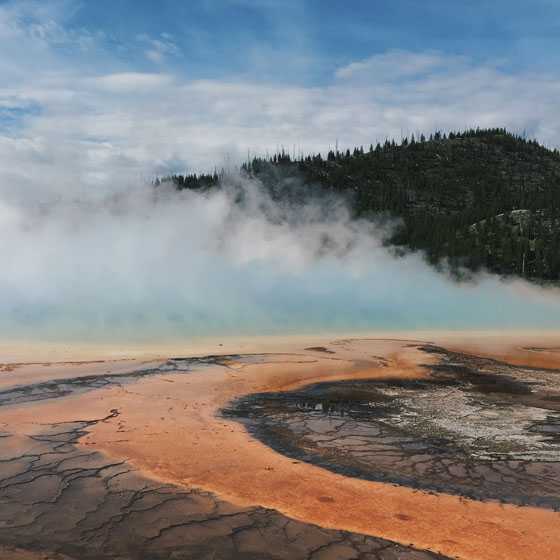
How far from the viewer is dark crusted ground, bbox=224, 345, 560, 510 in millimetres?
7328

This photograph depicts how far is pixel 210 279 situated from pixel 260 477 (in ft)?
109

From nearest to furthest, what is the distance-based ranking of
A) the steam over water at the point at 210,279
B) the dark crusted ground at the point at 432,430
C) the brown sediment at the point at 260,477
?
1. the brown sediment at the point at 260,477
2. the dark crusted ground at the point at 432,430
3. the steam over water at the point at 210,279

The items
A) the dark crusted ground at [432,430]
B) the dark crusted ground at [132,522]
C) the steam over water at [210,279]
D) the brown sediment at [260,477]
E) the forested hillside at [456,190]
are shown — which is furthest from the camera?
the forested hillside at [456,190]

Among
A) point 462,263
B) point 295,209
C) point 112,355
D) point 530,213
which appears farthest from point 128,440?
point 295,209

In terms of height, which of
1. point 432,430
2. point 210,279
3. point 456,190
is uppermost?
point 456,190

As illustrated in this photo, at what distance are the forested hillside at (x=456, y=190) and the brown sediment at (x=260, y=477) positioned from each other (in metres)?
45.4

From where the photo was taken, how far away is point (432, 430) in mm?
9430

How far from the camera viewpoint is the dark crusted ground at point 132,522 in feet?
18.1

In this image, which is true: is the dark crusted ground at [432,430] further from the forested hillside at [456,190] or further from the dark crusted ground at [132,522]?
the forested hillside at [456,190]

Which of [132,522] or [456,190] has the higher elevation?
[456,190]

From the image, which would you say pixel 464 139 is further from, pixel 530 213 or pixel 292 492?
pixel 292 492

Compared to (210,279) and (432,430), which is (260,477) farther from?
(210,279)

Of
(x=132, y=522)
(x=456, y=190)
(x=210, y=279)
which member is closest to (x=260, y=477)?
(x=132, y=522)

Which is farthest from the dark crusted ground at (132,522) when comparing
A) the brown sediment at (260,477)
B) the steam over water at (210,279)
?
the steam over water at (210,279)
